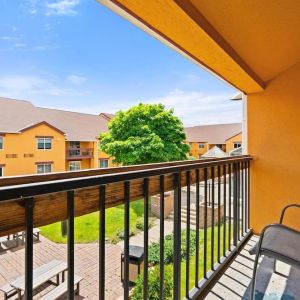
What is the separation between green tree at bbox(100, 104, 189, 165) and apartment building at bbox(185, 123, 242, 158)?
5.85m

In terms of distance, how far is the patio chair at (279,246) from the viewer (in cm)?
121

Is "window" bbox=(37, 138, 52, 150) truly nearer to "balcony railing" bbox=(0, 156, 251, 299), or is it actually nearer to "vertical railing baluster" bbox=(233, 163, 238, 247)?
"vertical railing baluster" bbox=(233, 163, 238, 247)

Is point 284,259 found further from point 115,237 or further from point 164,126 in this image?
point 164,126

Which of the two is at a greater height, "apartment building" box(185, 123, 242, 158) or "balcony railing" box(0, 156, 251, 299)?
"apartment building" box(185, 123, 242, 158)

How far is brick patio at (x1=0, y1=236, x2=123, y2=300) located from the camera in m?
5.82

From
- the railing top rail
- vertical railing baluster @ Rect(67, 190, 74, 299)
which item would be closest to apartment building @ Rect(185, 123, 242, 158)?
the railing top rail

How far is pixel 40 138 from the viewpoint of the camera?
7.60 meters

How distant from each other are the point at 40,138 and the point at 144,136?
8070 mm

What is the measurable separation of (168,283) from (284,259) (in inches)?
132

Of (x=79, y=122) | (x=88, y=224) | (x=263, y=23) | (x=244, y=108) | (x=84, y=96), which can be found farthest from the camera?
(x=84, y=96)

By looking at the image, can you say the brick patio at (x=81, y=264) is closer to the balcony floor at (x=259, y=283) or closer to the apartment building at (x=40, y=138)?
the apartment building at (x=40, y=138)

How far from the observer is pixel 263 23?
63.6 inches

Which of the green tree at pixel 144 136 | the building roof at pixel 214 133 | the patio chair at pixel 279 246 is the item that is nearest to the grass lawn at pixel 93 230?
the green tree at pixel 144 136

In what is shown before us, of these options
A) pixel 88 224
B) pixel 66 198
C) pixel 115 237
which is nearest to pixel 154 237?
pixel 115 237
